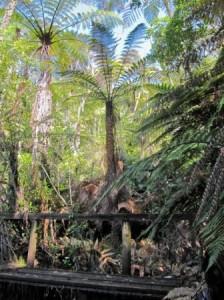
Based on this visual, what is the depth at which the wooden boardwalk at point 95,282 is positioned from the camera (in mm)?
3127

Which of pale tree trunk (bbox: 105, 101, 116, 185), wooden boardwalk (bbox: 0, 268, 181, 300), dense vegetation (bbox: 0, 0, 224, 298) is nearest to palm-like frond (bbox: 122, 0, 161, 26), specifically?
dense vegetation (bbox: 0, 0, 224, 298)

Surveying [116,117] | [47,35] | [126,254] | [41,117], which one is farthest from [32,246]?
[47,35]

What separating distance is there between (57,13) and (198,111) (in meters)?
6.46

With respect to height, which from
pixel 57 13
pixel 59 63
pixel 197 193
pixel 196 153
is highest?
pixel 57 13

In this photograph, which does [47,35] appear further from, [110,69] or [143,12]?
[110,69]

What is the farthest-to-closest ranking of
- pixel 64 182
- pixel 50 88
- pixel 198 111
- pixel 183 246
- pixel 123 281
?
1. pixel 50 88
2. pixel 64 182
3. pixel 183 246
4. pixel 123 281
5. pixel 198 111

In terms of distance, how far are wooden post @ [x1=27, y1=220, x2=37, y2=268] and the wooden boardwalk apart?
12.0 inches

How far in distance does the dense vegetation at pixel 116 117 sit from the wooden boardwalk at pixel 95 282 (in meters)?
0.46

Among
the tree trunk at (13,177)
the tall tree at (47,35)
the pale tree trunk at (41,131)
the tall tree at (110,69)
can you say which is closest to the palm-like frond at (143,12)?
the tall tree at (47,35)

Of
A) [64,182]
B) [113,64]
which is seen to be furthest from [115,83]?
[64,182]

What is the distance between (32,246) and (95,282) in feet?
4.54

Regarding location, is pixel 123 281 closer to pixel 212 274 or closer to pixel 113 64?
pixel 212 274

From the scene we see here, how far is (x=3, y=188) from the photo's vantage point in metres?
5.30

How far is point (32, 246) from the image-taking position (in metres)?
4.53
